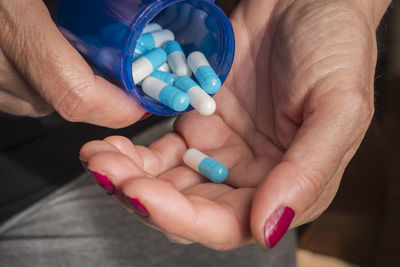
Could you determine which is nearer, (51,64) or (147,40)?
(51,64)

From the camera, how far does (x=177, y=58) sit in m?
1.40

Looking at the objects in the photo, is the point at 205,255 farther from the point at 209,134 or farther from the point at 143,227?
the point at 209,134

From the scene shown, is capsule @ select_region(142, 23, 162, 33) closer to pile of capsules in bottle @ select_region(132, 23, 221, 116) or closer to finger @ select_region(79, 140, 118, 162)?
pile of capsules in bottle @ select_region(132, 23, 221, 116)

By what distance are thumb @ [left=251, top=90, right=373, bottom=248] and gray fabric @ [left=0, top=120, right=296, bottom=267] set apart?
18.2 inches

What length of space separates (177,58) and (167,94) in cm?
25

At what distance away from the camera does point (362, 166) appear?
2.37 m

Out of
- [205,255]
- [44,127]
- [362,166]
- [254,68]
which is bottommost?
[362,166]

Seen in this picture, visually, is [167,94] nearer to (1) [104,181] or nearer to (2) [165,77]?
(2) [165,77]

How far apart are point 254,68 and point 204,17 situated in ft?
0.70

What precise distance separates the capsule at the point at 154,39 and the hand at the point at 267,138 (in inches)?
9.1

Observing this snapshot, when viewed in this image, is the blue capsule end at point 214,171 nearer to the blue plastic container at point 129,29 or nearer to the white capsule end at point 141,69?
the blue plastic container at point 129,29

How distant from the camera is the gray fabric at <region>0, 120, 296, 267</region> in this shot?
1.31 m

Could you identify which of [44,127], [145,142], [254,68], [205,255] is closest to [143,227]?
[205,255]

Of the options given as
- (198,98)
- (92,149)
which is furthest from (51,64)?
(198,98)
